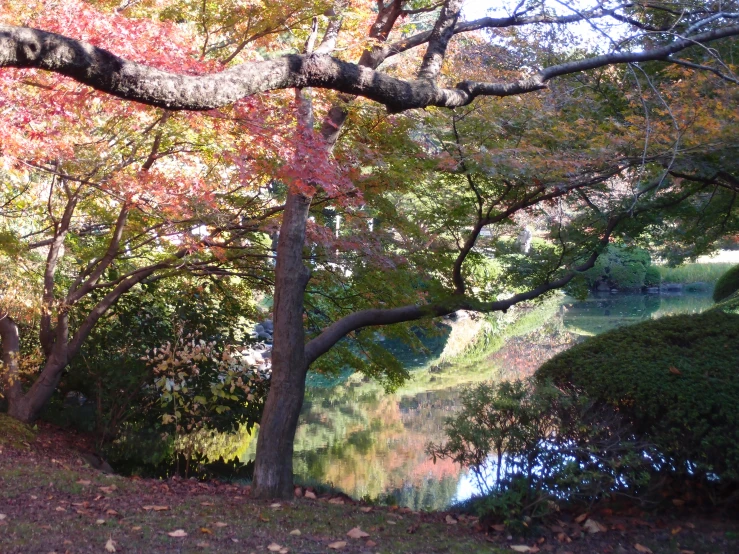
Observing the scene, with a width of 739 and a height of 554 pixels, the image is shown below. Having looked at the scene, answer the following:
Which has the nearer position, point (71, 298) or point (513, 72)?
point (71, 298)

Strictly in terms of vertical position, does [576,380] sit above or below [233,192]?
below

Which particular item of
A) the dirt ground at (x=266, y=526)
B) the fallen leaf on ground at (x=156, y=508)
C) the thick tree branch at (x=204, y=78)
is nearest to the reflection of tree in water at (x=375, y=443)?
the dirt ground at (x=266, y=526)

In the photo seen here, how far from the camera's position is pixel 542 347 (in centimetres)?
1700

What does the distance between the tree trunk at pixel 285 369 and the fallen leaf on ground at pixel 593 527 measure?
2213 millimetres

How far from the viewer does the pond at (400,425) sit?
7953mm

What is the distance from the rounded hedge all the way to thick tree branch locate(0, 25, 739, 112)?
6.84ft

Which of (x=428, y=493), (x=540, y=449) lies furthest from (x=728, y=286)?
(x=540, y=449)

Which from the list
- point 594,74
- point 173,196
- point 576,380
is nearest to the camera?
point 576,380

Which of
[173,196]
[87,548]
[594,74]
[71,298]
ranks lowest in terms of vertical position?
[87,548]

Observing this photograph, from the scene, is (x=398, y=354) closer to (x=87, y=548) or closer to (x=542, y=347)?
(x=542, y=347)

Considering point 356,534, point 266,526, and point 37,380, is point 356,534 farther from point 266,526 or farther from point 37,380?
point 37,380

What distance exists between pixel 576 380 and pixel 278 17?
170 inches

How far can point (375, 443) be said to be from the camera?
9.57m

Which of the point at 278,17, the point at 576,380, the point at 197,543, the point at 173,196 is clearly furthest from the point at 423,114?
the point at 197,543
